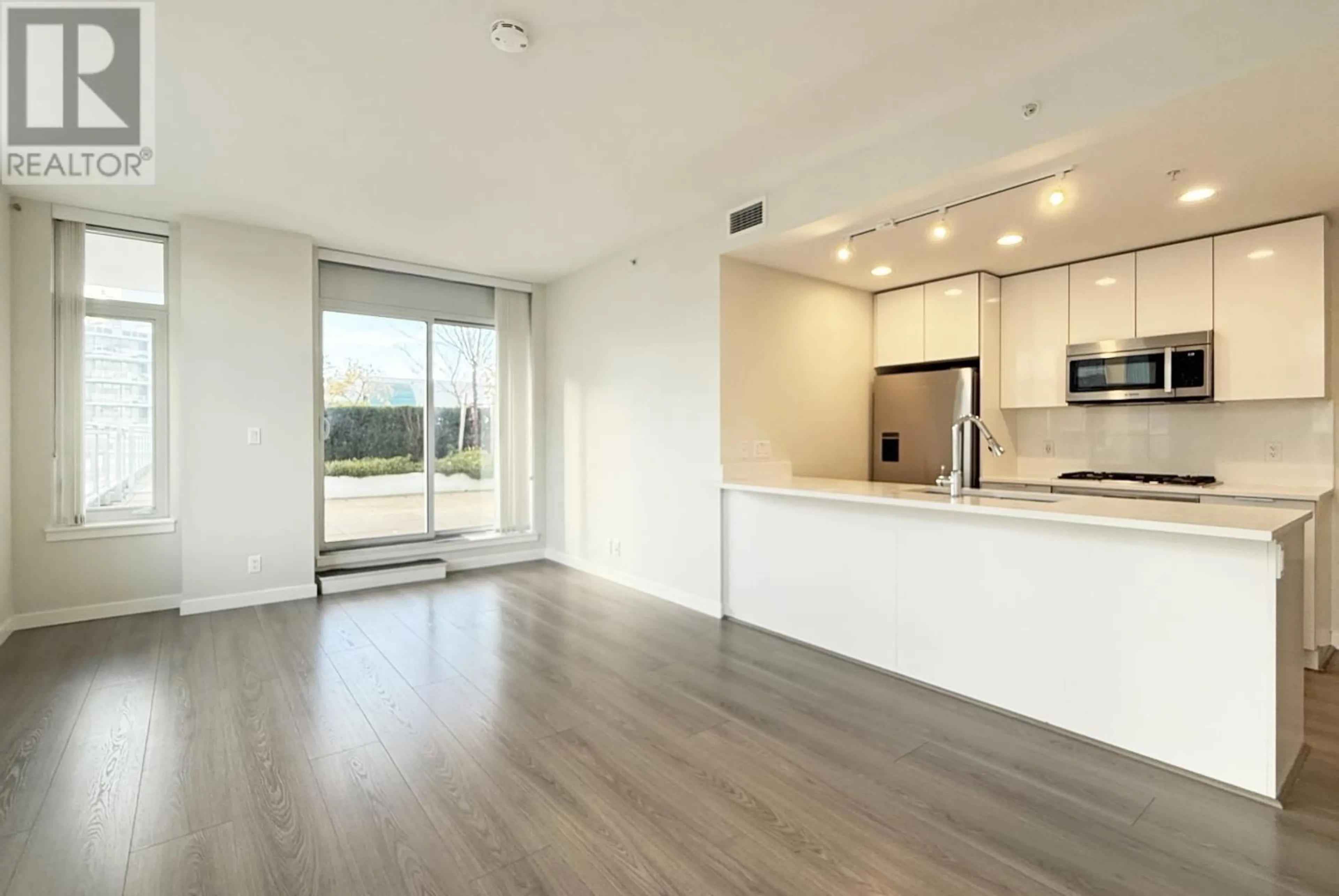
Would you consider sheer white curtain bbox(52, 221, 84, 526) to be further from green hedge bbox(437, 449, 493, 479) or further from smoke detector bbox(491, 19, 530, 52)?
smoke detector bbox(491, 19, 530, 52)

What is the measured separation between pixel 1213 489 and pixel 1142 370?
871 mm

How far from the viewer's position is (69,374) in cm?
404

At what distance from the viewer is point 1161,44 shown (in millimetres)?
2121

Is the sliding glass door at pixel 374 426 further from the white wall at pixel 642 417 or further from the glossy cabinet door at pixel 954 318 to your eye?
the glossy cabinet door at pixel 954 318

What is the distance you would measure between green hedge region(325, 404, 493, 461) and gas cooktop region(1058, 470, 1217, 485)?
17.4 feet

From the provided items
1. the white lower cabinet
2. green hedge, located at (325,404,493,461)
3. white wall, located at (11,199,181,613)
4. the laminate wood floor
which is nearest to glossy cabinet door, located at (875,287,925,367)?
the white lower cabinet

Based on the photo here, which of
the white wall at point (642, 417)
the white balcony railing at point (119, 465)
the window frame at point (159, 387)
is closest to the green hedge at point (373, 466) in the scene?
the window frame at point (159, 387)

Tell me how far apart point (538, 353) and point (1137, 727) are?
5468 millimetres

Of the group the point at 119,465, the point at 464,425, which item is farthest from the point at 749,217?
the point at 119,465

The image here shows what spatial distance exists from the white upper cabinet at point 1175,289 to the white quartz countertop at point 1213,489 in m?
1.01

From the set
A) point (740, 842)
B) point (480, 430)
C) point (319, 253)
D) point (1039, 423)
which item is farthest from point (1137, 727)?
Answer: point (319, 253)

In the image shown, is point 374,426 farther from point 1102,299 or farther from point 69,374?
point 1102,299

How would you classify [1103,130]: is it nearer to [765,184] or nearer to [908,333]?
[765,184]

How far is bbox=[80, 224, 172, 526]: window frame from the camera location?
170 inches
